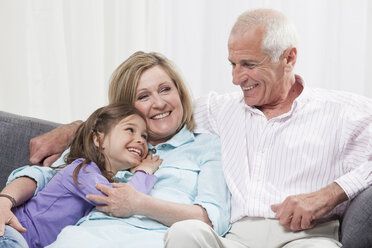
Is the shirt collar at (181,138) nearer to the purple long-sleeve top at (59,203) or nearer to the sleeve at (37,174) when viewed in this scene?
the purple long-sleeve top at (59,203)

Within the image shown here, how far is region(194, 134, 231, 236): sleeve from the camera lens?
2031mm

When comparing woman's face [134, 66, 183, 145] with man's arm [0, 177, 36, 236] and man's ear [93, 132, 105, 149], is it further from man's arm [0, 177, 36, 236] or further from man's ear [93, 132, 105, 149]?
man's arm [0, 177, 36, 236]

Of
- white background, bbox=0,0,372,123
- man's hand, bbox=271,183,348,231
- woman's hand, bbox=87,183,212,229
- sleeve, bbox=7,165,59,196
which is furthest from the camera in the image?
white background, bbox=0,0,372,123

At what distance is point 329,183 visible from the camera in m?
2.01

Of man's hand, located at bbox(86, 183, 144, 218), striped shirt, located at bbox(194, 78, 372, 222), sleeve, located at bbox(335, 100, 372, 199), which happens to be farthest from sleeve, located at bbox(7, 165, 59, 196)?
sleeve, located at bbox(335, 100, 372, 199)

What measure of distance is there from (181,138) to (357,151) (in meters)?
0.72

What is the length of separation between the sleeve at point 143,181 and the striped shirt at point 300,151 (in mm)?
288

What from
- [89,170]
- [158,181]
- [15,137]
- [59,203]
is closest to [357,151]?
[158,181]

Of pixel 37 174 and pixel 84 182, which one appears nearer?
pixel 84 182

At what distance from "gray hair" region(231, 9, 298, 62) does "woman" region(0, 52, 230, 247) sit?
1.35ft

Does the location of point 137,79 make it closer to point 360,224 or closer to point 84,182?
point 84,182

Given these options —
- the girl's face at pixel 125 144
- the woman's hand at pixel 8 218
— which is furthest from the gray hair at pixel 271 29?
the woman's hand at pixel 8 218

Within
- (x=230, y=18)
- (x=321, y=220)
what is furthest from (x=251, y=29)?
(x=230, y=18)

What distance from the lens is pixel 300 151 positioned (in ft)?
6.73
